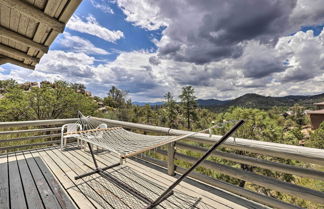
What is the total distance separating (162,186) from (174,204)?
1.37ft

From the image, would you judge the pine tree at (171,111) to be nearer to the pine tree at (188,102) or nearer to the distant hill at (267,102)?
the pine tree at (188,102)

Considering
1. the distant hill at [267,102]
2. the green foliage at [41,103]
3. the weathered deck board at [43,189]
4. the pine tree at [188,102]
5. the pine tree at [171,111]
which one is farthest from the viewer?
the distant hill at [267,102]

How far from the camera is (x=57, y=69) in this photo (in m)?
17.4

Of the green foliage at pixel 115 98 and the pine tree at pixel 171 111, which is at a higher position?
the green foliage at pixel 115 98

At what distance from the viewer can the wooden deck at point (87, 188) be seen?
1775mm

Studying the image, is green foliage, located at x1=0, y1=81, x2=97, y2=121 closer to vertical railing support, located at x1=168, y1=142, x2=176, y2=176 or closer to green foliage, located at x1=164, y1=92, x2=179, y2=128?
vertical railing support, located at x1=168, y1=142, x2=176, y2=176

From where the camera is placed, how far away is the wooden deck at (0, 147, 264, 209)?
1775 millimetres

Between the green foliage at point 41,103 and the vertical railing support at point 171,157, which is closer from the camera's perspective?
the vertical railing support at point 171,157

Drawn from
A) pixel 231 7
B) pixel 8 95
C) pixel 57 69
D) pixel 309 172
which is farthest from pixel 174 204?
pixel 57 69

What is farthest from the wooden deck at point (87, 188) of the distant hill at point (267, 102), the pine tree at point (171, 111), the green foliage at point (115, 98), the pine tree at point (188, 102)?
the distant hill at point (267, 102)

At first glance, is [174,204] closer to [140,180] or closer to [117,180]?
[140,180]

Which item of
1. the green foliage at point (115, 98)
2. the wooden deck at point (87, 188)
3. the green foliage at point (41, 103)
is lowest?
the wooden deck at point (87, 188)

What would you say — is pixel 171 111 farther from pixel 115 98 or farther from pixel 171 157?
pixel 171 157

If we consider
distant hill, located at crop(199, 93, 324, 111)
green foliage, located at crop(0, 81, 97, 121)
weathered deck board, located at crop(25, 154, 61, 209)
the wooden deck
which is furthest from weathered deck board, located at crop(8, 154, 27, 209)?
distant hill, located at crop(199, 93, 324, 111)
